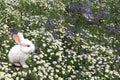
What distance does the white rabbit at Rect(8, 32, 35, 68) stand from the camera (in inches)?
266

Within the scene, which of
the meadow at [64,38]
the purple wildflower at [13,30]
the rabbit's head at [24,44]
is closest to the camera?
the rabbit's head at [24,44]

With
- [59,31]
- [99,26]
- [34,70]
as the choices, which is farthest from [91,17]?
[34,70]

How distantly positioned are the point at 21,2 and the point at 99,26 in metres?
2.83

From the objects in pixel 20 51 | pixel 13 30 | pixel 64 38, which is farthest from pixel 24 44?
pixel 64 38

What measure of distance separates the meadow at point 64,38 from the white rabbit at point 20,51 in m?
0.15

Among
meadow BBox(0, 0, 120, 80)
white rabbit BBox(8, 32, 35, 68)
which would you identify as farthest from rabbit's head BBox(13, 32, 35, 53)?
meadow BBox(0, 0, 120, 80)

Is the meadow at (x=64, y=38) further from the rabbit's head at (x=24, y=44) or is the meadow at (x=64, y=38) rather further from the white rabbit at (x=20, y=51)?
the rabbit's head at (x=24, y=44)

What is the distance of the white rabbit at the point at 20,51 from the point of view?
677 cm

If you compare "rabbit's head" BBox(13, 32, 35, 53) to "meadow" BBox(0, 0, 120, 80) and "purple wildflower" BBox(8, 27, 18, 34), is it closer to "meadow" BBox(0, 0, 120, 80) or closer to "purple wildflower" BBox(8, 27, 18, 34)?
"meadow" BBox(0, 0, 120, 80)

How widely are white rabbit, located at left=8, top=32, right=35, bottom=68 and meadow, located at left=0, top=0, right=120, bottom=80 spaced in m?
0.15

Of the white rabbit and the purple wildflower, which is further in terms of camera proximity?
the purple wildflower

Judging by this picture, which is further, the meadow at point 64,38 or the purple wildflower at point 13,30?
the purple wildflower at point 13,30

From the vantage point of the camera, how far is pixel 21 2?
11.7 m

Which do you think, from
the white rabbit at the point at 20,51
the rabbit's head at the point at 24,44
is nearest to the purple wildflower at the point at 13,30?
the white rabbit at the point at 20,51
